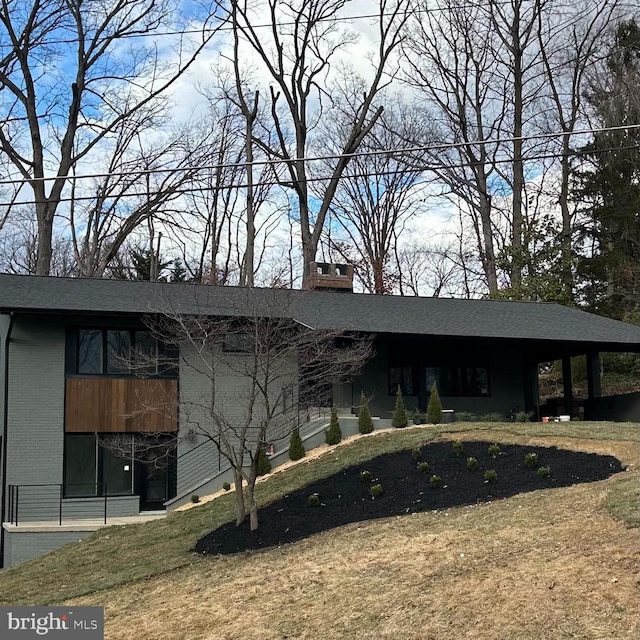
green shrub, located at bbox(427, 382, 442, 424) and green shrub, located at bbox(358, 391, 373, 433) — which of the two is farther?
green shrub, located at bbox(427, 382, 442, 424)

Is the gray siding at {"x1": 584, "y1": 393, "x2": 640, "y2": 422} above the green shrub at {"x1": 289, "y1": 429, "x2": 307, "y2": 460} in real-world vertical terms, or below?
above

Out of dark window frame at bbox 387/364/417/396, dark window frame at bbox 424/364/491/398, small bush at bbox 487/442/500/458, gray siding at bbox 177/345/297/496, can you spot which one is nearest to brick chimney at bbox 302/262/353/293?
dark window frame at bbox 387/364/417/396

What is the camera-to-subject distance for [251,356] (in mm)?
18828

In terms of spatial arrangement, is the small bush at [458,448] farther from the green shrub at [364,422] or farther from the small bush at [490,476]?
the green shrub at [364,422]

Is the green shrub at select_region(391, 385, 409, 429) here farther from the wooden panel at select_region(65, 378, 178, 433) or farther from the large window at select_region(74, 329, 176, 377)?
the large window at select_region(74, 329, 176, 377)

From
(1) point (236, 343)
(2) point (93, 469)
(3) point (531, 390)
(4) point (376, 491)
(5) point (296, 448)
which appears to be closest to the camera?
(4) point (376, 491)

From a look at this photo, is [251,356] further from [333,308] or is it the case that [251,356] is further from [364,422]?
[333,308]

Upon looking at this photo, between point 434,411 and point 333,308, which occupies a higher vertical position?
point 333,308

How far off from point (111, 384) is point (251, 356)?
374 centimetres

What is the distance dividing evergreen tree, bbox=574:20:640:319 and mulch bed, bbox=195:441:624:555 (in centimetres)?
1826

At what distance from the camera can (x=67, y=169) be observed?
31.9 meters

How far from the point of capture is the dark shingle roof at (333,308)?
19.7m

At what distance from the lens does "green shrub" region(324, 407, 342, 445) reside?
63.8 feet

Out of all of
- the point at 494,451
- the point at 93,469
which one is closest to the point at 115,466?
the point at 93,469
